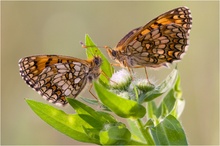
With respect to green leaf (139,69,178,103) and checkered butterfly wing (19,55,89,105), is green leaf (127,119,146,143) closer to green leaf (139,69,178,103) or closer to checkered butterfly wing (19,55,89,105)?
green leaf (139,69,178,103)

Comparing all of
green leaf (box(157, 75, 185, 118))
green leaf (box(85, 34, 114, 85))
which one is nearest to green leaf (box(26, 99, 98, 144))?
green leaf (box(85, 34, 114, 85))

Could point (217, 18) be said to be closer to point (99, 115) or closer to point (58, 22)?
point (58, 22)

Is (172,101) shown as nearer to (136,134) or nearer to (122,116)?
(136,134)

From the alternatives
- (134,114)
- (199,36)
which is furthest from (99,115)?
(199,36)

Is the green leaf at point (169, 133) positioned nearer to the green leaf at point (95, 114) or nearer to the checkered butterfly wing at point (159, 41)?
the green leaf at point (95, 114)

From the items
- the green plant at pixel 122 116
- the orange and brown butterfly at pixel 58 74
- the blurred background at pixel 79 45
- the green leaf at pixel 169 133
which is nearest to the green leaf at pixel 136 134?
the green plant at pixel 122 116

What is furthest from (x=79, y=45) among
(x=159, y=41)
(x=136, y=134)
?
(x=136, y=134)
